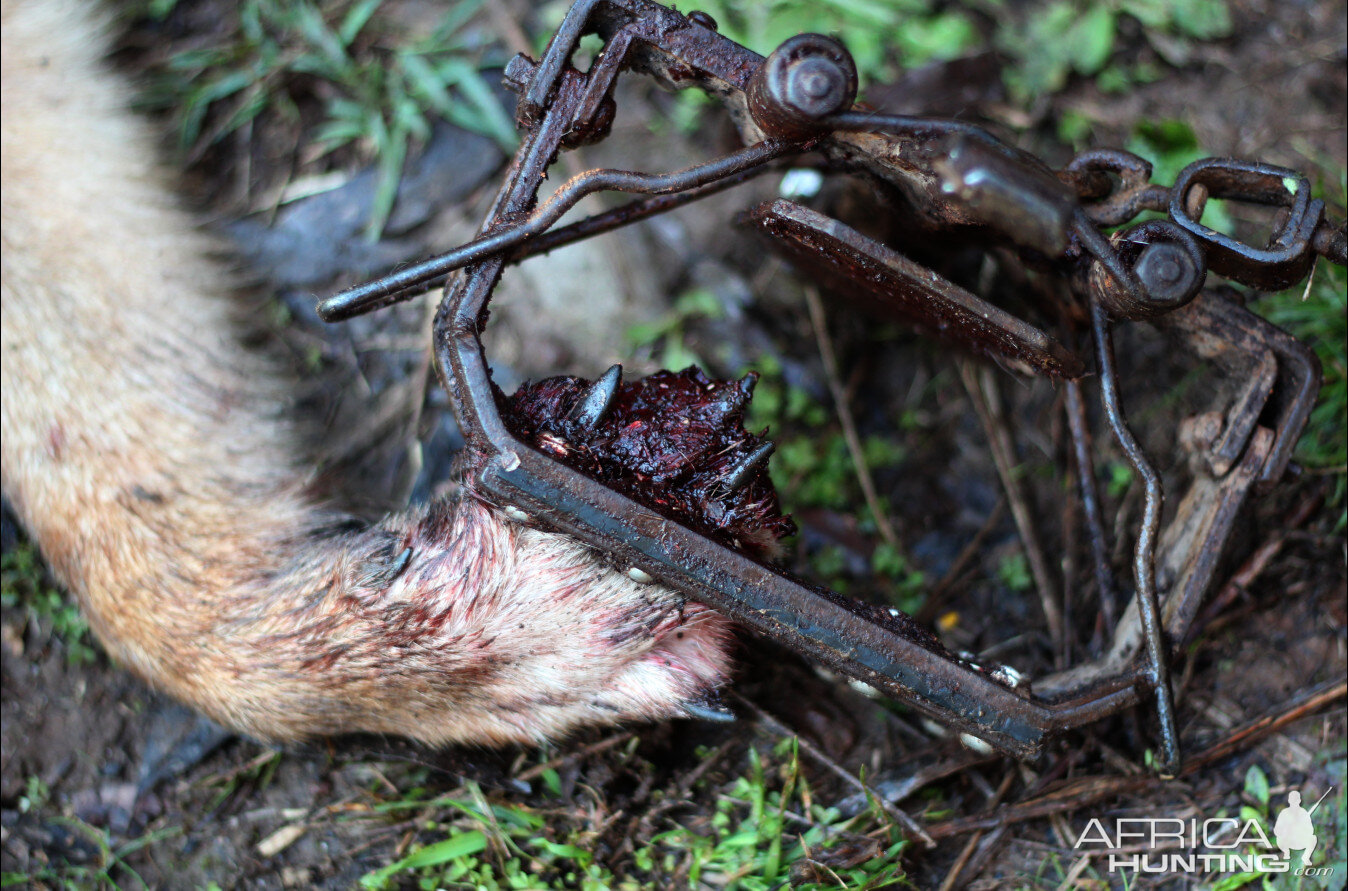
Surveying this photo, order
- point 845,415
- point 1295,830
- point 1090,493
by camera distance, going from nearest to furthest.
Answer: point 1295,830, point 1090,493, point 845,415

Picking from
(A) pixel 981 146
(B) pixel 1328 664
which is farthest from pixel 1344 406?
(A) pixel 981 146

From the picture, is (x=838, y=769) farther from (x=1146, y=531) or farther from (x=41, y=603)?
(x=41, y=603)

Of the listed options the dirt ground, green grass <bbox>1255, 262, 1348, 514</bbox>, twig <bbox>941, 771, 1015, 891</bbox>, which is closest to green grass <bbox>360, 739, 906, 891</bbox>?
the dirt ground

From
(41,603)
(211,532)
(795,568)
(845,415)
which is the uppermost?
(845,415)

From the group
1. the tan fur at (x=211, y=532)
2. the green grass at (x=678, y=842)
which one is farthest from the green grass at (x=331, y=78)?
the green grass at (x=678, y=842)

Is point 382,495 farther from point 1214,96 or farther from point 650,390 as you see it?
point 1214,96

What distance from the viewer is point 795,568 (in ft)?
10.1

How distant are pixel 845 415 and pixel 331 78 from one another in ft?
7.80

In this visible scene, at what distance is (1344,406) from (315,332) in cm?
A: 343
